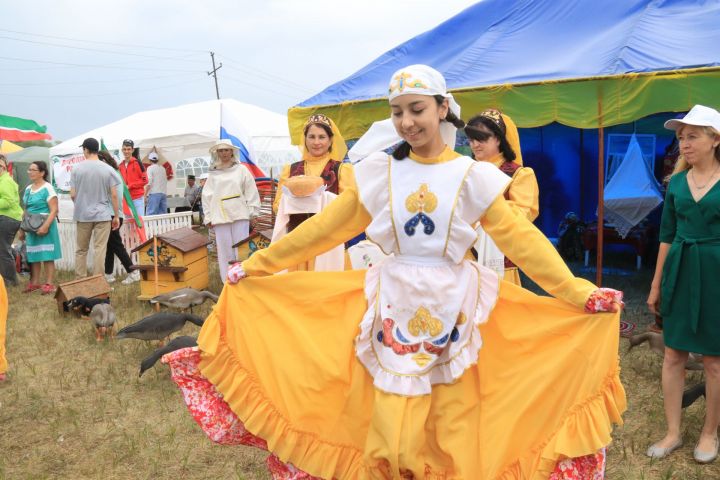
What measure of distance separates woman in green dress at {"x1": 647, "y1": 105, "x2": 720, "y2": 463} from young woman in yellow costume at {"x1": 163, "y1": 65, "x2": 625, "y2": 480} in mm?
1236

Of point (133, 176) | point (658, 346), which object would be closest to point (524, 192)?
point (658, 346)

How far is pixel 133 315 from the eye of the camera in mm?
7000

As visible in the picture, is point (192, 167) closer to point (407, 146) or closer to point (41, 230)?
point (41, 230)

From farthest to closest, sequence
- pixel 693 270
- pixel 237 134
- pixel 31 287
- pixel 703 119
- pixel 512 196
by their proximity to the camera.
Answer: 1. pixel 237 134
2. pixel 31 287
3. pixel 512 196
4. pixel 693 270
5. pixel 703 119

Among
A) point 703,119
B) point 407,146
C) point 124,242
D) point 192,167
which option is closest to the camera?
point 407,146

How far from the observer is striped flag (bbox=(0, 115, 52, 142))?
67.9ft

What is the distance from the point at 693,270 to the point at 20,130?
22.5m

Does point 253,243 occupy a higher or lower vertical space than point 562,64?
lower

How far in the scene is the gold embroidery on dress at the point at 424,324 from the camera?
238 cm

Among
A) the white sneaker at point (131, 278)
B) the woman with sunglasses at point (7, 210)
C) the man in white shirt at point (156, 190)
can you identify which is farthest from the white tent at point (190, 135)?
the woman with sunglasses at point (7, 210)

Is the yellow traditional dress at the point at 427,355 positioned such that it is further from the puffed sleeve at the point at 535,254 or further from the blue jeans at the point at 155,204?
the blue jeans at the point at 155,204

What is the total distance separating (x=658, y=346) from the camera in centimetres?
464

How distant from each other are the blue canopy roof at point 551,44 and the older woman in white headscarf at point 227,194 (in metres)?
1.56

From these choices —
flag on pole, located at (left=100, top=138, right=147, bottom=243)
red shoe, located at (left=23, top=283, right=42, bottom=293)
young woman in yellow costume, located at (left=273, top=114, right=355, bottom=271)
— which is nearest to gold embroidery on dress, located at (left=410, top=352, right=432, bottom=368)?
young woman in yellow costume, located at (left=273, top=114, right=355, bottom=271)
